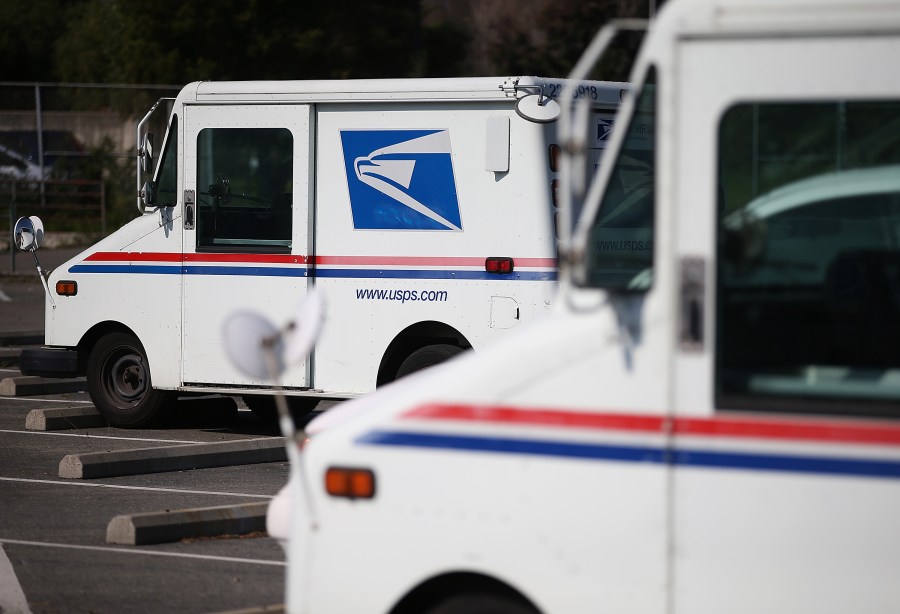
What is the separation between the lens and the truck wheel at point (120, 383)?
→ 11047mm

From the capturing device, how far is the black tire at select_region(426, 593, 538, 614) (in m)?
3.92

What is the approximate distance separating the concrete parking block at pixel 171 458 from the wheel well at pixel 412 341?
37.0 inches

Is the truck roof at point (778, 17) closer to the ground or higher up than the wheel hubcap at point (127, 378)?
higher up

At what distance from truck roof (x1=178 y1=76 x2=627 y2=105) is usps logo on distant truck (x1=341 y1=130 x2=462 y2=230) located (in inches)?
10.8

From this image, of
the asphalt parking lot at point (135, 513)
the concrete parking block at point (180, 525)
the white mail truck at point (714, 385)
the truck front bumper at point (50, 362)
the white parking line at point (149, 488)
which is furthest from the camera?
the truck front bumper at point (50, 362)

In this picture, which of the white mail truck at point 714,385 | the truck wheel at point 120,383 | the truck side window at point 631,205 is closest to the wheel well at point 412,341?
the truck side window at point 631,205

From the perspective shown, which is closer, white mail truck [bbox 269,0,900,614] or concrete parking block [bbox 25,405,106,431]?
white mail truck [bbox 269,0,900,614]

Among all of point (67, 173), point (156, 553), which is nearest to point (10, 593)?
point (156, 553)

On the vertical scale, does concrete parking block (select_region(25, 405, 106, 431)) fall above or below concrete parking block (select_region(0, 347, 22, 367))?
below

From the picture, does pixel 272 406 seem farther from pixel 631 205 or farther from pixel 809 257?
pixel 809 257

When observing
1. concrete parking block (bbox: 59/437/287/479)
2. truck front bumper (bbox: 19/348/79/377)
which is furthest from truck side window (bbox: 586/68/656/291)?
truck front bumper (bbox: 19/348/79/377)

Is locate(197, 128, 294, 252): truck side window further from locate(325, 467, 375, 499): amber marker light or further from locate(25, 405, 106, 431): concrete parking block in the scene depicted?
locate(325, 467, 375, 499): amber marker light

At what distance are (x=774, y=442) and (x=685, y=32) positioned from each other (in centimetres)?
117

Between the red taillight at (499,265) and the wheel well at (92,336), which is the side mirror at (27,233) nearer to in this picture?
the wheel well at (92,336)
